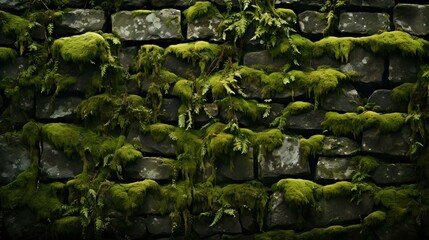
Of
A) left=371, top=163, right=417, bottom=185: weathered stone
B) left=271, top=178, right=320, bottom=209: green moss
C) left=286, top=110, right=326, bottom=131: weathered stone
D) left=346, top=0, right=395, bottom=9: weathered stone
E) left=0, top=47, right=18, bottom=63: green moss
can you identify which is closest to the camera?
left=271, top=178, right=320, bottom=209: green moss

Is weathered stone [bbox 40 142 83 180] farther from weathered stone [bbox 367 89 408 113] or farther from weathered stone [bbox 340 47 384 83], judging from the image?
weathered stone [bbox 367 89 408 113]

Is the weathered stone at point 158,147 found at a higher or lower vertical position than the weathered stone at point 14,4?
lower

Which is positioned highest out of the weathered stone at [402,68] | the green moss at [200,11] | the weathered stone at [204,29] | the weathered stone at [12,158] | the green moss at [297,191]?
the green moss at [200,11]

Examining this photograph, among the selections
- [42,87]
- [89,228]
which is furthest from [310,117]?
[42,87]

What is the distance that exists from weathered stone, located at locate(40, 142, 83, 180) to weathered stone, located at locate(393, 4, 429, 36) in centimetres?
446

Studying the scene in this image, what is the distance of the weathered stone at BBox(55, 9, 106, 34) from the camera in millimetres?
5809

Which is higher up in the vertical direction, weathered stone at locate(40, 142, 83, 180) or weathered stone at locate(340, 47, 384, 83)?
weathered stone at locate(340, 47, 384, 83)

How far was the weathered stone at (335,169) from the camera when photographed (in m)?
5.35

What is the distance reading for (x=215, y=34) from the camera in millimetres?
5789

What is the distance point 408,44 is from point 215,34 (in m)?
2.44

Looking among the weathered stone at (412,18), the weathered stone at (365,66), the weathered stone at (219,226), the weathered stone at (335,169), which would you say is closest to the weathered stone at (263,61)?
the weathered stone at (365,66)

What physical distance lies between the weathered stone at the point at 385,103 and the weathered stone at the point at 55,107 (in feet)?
12.2

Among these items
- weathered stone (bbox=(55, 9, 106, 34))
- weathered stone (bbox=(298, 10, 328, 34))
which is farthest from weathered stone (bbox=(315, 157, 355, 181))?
weathered stone (bbox=(55, 9, 106, 34))

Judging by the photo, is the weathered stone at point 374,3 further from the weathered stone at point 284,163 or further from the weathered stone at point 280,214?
the weathered stone at point 280,214
